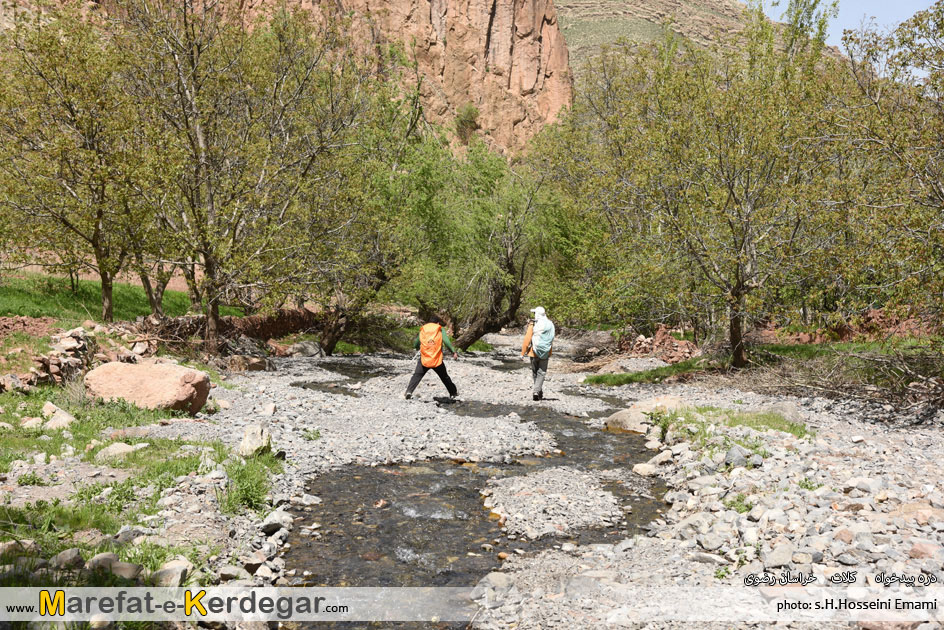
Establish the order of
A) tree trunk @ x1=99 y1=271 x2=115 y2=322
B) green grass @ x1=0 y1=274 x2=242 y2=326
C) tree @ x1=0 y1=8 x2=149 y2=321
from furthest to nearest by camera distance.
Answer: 1. tree trunk @ x1=99 y1=271 x2=115 y2=322
2. green grass @ x1=0 y1=274 x2=242 y2=326
3. tree @ x1=0 y1=8 x2=149 y2=321

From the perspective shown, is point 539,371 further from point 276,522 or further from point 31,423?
point 31,423

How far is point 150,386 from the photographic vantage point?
12094 millimetres

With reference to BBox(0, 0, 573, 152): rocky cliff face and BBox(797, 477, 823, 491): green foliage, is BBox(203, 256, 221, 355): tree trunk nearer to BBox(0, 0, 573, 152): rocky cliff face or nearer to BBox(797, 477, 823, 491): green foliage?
BBox(797, 477, 823, 491): green foliage

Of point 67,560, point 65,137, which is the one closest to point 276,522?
point 67,560

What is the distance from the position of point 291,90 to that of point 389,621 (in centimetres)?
2152

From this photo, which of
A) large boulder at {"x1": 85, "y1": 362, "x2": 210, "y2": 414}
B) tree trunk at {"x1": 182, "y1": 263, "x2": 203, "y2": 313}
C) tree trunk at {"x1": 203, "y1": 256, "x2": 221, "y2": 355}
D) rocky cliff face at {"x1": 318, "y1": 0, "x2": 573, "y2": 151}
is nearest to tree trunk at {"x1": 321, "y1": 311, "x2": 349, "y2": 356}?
tree trunk at {"x1": 203, "y1": 256, "x2": 221, "y2": 355}

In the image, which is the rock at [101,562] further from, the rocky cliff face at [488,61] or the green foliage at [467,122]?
the green foliage at [467,122]

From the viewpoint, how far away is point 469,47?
9400 cm

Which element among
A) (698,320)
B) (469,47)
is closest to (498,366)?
(698,320)

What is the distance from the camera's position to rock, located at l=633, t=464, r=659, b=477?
1089 cm

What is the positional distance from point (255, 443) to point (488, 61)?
9743cm

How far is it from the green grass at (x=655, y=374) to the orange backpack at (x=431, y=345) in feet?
27.8

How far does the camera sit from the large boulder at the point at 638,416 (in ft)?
47.7

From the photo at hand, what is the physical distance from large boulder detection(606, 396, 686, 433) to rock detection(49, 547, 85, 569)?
1178cm
